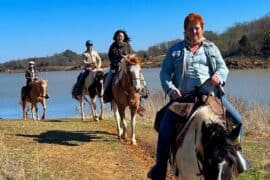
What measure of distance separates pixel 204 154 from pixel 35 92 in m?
13.6

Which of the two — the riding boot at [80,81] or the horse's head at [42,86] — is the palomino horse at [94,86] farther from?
the horse's head at [42,86]

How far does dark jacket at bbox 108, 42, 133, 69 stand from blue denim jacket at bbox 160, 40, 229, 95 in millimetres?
6198

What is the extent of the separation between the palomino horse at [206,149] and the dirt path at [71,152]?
3329 millimetres

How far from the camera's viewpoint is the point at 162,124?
5262mm

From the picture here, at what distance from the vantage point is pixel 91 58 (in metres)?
14.7

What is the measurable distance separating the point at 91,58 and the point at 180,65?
375 inches

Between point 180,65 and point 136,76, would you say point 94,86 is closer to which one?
point 136,76

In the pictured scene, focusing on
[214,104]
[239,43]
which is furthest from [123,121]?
[239,43]

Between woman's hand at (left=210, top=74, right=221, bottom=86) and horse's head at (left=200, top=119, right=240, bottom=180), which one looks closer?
horse's head at (left=200, top=119, right=240, bottom=180)

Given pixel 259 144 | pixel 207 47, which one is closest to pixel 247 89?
pixel 259 144

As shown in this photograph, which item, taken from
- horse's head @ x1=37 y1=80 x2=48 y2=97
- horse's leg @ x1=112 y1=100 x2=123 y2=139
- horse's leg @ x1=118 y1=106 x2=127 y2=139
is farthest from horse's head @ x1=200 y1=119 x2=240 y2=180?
horse's head @ x1=37 y1=80 x2=48 y2=97

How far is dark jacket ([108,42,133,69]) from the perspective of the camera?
11.6m

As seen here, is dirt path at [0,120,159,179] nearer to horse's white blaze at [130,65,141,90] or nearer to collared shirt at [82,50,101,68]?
horse's white blaze at [130,65,141,90]

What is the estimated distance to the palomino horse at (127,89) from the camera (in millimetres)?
10352
